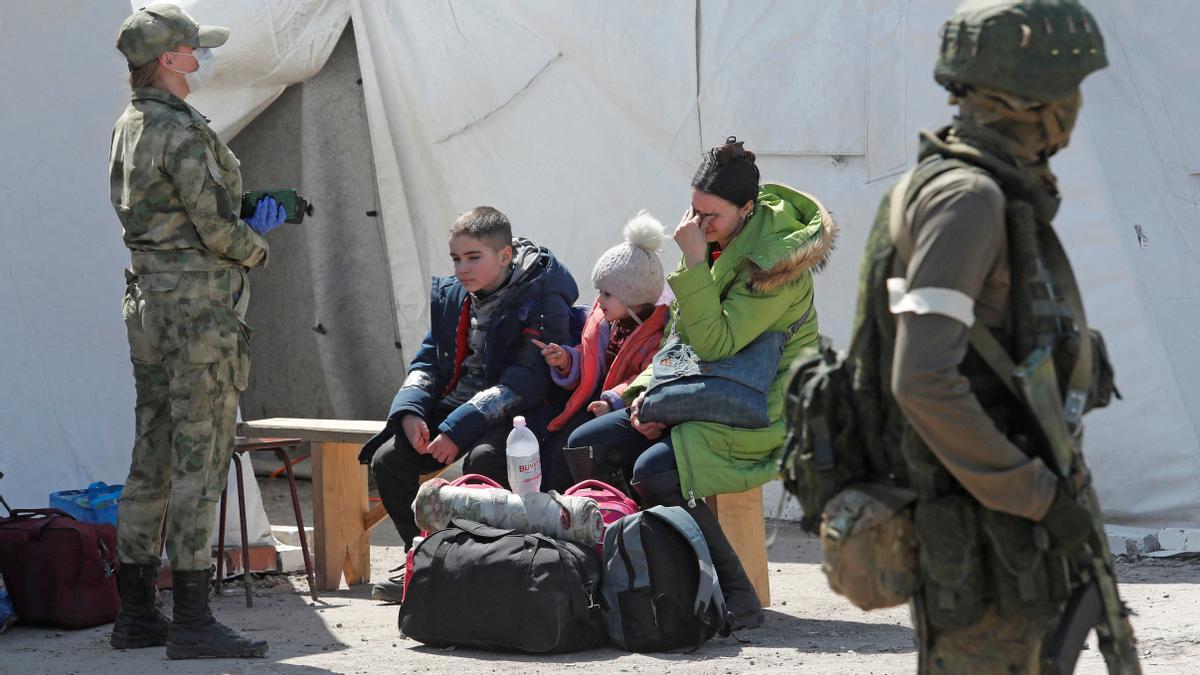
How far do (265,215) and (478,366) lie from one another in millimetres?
956

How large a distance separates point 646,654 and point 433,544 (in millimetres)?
666

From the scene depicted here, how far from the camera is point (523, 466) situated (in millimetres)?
4336

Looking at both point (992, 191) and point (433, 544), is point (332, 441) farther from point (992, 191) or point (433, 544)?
point (992, 191)

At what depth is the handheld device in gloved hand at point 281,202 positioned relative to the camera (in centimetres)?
429

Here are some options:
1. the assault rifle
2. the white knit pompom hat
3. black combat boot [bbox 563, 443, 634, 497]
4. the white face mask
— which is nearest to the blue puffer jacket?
the white knit pompom hat

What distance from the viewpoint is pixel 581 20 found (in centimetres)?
656

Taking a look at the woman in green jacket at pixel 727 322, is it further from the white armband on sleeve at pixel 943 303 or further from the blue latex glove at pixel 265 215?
the white armband on sleeve at pixel 943 303

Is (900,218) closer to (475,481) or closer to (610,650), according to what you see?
(610,650)

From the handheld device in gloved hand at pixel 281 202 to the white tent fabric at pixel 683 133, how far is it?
4.53 feet

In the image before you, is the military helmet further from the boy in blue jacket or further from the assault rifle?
the boy in blue jacket

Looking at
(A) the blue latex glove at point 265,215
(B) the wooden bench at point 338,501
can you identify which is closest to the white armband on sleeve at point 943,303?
(A) the blue latex glove at point 265,215

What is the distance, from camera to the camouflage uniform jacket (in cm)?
406

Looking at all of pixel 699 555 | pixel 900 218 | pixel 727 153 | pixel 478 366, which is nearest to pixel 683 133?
pixel 478 366

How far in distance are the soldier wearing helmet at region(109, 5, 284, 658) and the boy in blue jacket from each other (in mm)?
778
